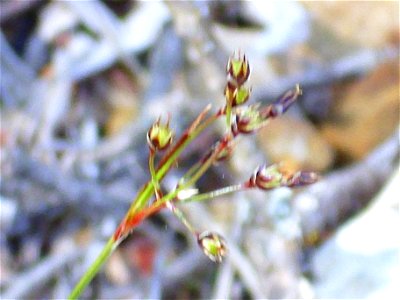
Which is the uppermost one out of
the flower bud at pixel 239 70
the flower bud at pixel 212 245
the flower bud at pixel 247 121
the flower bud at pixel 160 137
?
the flower bud at pixel 239 70

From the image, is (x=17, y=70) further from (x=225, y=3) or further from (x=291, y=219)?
(x=291, y=219)

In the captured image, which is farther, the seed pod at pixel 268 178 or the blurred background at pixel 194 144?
the blurred background at pixel 194 144

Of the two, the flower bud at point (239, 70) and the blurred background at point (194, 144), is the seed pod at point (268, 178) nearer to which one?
the flower bud at point (239, 70)

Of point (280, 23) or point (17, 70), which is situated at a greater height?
point (17, 70)

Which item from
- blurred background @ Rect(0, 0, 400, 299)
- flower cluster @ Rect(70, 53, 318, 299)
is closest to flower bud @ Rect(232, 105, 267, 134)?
flower cluster @ Rect(70, 53, 318, 299)

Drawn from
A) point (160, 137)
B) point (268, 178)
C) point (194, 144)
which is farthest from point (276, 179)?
point (194, 144)

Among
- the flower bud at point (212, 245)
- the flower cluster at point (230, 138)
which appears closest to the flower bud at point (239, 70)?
the flower cluster at point (230, 138)

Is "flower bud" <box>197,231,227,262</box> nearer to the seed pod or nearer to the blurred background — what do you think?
the seed pod

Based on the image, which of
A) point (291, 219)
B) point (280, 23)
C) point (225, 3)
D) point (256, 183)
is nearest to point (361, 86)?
point (280, 23)

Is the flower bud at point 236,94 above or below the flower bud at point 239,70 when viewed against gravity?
below
